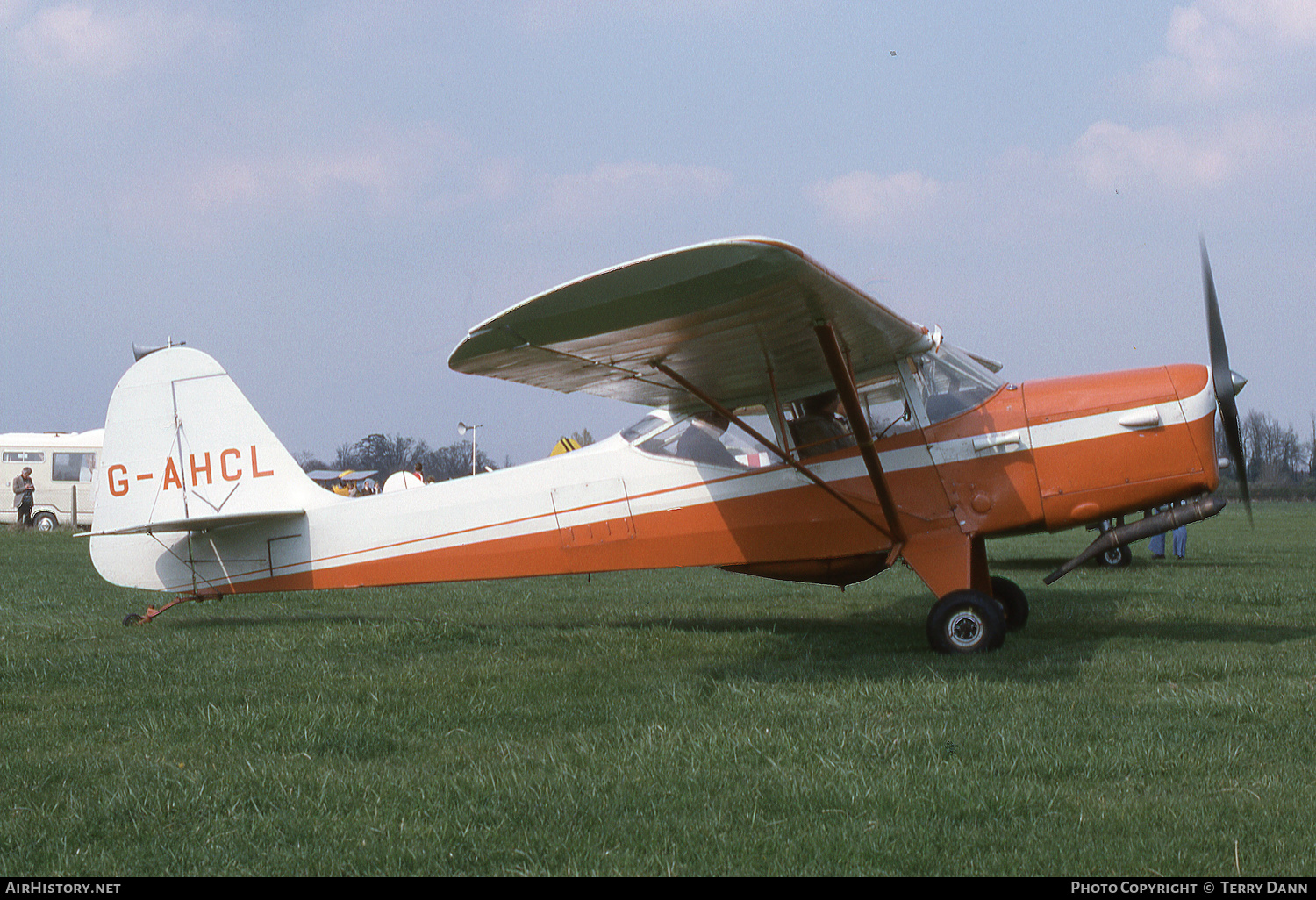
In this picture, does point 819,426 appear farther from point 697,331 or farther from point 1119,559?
point 1119,559

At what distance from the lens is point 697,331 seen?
6.16m

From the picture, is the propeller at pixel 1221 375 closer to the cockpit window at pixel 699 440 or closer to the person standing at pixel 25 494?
the cockpit window at pixel 699 440

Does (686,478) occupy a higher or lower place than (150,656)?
higher

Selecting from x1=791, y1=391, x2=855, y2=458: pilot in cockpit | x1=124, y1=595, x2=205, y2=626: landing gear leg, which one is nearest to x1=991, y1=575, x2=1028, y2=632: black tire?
x1=791, y1=391, x2=855, y2=458: pilot in cockpit

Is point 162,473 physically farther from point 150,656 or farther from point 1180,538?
point 1180,538

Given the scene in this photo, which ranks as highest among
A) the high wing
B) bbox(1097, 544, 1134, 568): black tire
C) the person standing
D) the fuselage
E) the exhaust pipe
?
the person standing

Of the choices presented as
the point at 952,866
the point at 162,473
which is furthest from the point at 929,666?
the point at 162,473

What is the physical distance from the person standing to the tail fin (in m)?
21.1

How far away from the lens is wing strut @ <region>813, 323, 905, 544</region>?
5953 millimetres

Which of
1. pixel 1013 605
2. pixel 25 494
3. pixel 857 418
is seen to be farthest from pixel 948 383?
Result: pixel 25 494

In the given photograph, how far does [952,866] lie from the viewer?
9.50 ft

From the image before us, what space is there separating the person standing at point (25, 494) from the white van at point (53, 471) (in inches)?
73.6

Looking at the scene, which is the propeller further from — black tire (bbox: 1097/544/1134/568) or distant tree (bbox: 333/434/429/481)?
distant tree (bbox: 333/434/429/481)

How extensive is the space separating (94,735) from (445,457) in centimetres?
7954
